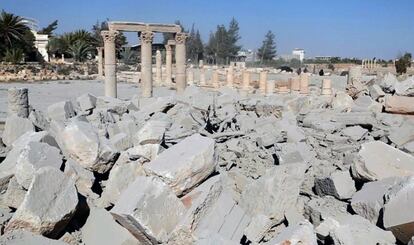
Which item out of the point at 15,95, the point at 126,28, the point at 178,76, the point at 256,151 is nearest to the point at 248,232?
the point at 256,151

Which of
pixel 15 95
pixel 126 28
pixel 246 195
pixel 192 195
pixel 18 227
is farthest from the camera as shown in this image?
pixel 126 28

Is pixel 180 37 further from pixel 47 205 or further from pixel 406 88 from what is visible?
pixel 47 205

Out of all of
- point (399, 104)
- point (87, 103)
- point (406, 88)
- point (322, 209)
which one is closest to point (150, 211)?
point (322, 209)

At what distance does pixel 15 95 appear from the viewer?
31.3 ft

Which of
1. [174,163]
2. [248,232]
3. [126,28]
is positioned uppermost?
[126,28]

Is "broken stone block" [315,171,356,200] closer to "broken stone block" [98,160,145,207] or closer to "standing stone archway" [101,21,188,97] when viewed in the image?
"broken stone block" [98,160,145,207]

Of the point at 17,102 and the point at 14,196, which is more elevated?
the point at 17,102

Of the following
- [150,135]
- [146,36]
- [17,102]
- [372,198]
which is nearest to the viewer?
[372,198]

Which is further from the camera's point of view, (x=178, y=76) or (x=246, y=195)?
(x=178, y=76)

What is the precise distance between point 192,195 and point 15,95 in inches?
242

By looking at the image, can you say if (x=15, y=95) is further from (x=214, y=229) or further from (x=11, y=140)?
(x=214, y=229)

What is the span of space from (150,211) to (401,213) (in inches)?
96.6

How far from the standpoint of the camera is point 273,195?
5.28m

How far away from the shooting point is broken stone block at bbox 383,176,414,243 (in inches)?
166
